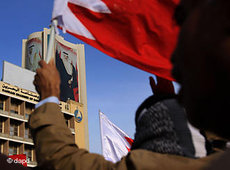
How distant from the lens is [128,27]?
7.68ft

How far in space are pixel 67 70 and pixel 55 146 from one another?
3915cm

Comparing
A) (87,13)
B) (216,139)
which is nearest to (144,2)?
(87,13)

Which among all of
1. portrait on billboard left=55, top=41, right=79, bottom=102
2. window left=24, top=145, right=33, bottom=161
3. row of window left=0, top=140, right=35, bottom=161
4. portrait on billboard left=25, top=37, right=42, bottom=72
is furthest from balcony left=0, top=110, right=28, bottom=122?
portrait on billboard left=25, top=37, right=42, bottom=72

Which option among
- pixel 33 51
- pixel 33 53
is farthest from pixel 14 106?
pixel 33 51

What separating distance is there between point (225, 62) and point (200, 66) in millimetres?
63

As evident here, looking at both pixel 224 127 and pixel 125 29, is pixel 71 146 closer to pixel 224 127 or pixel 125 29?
pixel 224 127

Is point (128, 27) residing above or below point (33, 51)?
below

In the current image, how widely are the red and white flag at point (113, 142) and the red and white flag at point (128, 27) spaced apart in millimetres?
→ 3192

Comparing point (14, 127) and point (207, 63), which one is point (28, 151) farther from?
point (207, 63)

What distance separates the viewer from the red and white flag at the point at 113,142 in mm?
5352

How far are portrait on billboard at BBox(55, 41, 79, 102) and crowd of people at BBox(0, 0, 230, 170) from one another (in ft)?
121

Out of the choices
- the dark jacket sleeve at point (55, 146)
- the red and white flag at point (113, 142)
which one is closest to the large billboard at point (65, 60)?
the red and white flag at point (113, 142)

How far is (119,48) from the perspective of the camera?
227cm

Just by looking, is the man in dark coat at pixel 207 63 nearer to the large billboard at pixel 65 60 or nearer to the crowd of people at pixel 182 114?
the crowd of people at pixel 182 114
